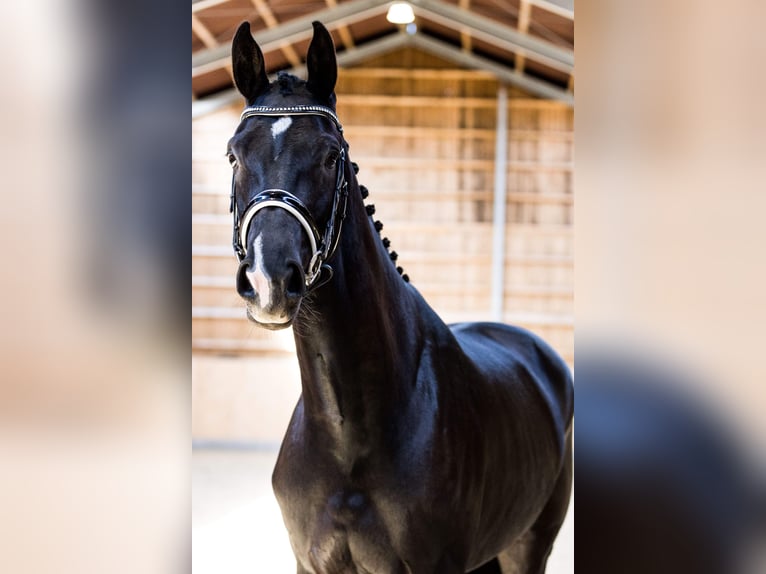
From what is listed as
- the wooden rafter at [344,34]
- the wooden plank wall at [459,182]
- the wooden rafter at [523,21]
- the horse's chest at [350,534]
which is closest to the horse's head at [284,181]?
the horse's chest at [350,534]

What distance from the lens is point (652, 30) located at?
0.61 meters

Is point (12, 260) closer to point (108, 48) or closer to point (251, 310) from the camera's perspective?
point (108, 48)

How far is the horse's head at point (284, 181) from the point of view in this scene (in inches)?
50.6

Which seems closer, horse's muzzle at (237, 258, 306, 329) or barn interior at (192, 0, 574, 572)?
horse's muzzle at (237, 258, 306, 329)

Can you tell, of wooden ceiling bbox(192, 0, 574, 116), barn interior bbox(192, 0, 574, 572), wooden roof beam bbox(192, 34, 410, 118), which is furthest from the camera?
wooden roof beam bbox(192, 34, 410, 118)

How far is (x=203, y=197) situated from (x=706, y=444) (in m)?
10.4

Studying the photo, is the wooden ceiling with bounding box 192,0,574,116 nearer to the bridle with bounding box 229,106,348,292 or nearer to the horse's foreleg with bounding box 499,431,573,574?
the horse's foreleg with bounding box 499,431,573,574

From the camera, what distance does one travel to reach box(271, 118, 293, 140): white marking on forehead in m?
1.43

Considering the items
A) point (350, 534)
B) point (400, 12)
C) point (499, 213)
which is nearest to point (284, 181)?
point (350, 534)

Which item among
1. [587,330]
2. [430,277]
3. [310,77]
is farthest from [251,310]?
[430,277]

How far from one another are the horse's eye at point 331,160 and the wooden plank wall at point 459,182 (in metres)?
9.26

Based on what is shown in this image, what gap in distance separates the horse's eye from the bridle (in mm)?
12

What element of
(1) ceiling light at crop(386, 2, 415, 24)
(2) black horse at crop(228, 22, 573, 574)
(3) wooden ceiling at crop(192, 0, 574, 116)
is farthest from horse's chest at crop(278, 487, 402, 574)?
(1) ceiling light at crop(386, 2, 415, 24)

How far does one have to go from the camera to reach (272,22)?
32.3 ft
